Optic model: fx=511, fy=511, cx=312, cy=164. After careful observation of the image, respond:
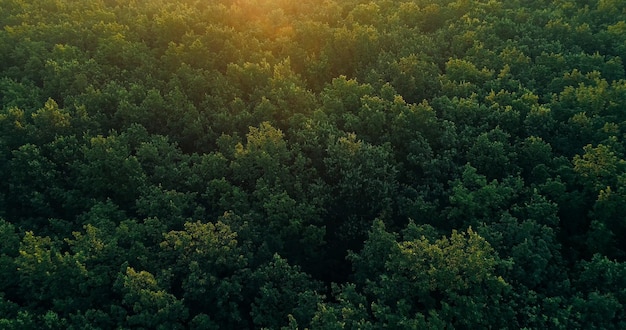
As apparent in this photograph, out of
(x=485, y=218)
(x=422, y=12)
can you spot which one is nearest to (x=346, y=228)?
(x=485, y=218)

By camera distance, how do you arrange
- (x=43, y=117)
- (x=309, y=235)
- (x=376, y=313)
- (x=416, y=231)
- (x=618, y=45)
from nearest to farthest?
(x=376, y=313) → (x=416, y=231) → (x=309, y=235) → (x=43, y=117) → (x=618, y=45)

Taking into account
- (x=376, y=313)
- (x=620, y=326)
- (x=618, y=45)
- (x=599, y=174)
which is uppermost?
(x=618, y=45)

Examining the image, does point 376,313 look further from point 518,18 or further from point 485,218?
point 518,18

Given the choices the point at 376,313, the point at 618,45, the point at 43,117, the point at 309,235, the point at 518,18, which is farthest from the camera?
the point at 518,18

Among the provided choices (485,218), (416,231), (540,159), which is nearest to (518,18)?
(540,159)

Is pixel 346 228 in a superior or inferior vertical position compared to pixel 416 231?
inferior

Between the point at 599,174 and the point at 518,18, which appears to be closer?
the point at 599,174

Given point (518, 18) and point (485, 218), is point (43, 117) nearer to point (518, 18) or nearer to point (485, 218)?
point (485, 218)
